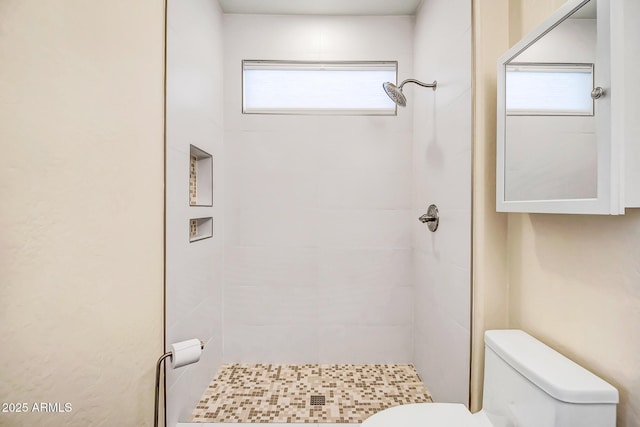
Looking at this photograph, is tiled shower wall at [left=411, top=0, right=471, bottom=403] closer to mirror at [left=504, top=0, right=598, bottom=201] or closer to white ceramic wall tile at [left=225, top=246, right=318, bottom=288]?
mirror at [left=504, top=0, right=598, bottom=201]

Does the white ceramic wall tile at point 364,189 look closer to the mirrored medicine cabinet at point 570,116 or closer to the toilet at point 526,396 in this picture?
the mirrored medicine cabinet at point 570,116

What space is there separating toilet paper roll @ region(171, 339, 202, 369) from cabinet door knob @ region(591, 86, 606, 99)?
1.59 metres

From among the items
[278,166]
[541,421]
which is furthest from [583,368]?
[278,166]

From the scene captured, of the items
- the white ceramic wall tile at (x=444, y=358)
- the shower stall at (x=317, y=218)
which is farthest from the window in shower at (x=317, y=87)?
the white ceramic wall tile at (x=444, y=358)

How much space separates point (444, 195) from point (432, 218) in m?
0.17

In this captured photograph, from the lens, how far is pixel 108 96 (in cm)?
103

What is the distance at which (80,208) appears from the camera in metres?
0.93

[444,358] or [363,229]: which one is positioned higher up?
[363,229]

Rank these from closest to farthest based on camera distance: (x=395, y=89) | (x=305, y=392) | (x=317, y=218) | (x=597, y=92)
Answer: (x=597, y=92)
(x=395, y=89)
(x=305, y=392)
(x=317, y=218)

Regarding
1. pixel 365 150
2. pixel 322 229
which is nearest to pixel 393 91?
pixel 365 150

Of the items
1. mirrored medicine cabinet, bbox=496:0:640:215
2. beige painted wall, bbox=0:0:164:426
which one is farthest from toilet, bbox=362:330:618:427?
beige painted wall, bbox=0:0:164:426

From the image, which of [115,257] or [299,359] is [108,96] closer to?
[115,257]

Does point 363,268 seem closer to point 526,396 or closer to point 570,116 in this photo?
point 526,396

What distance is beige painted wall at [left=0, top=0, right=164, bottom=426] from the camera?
752 mm
